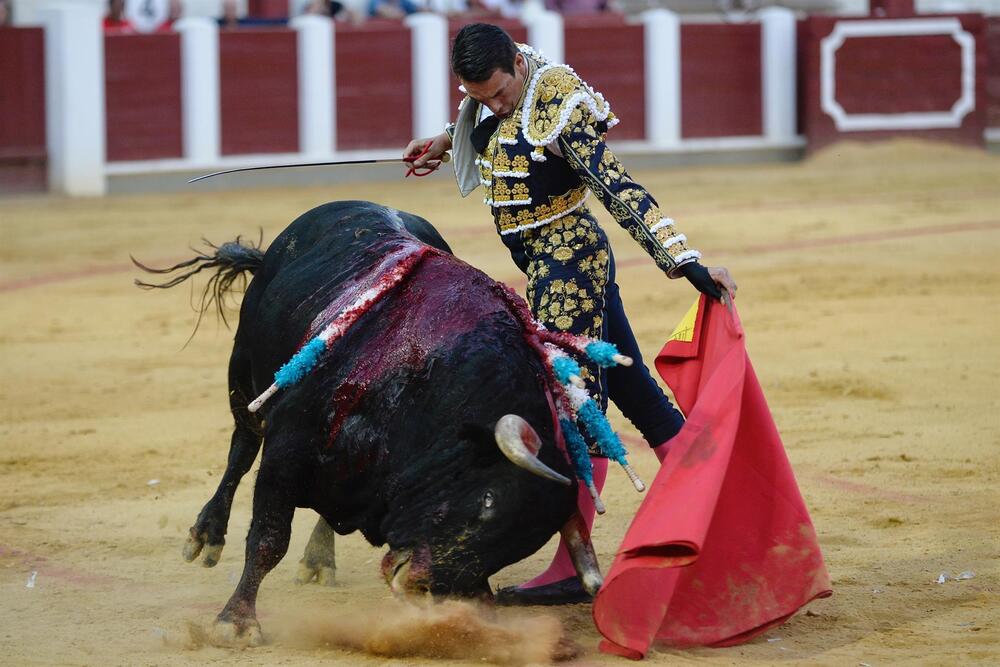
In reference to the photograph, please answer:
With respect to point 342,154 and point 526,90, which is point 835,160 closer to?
point 342,154

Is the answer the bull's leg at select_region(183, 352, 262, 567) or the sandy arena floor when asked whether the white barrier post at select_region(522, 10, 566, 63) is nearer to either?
the sandy arena floor

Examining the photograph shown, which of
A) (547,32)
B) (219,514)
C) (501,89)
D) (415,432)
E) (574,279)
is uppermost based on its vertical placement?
(547,32)

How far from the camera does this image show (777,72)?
12234mm

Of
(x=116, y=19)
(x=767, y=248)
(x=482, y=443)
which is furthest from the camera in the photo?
(x=116, y=19)

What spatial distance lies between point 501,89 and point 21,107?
8178 mm

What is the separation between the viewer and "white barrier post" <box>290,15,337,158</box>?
1097 centimetres

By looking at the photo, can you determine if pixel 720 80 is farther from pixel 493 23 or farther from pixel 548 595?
pixel 548 595

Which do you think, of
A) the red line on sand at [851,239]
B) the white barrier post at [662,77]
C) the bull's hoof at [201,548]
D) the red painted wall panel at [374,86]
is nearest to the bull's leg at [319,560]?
the bull's hoof at [201,548]

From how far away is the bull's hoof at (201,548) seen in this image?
3.26 meters

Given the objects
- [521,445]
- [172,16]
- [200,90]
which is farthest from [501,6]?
[521,445]

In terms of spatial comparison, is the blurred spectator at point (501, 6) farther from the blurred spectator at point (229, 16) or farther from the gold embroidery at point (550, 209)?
the gold embroidery at point (550, 209)

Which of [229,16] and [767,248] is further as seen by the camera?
[229,16]

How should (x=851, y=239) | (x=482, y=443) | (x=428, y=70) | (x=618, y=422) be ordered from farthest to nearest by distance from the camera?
(x=428, y=70) < (x=851, y=239) < (x=618, y=422) < (x=482, y=443)

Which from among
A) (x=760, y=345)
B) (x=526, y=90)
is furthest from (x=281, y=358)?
(x=760, y=345)
